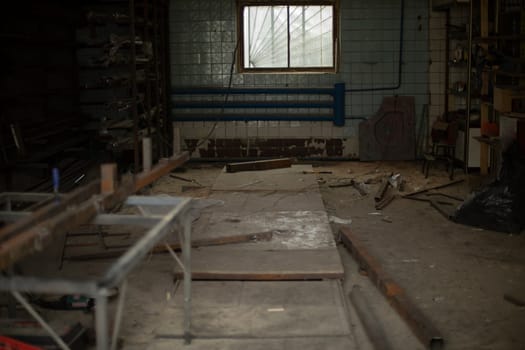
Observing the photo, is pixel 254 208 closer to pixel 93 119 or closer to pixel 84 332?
pixel 84 332

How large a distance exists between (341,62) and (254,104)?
1336 millimetres

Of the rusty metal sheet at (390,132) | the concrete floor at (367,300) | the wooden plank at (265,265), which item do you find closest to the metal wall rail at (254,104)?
the rusty metal sheet at (390,132)

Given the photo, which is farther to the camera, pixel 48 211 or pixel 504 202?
pixel 504 202

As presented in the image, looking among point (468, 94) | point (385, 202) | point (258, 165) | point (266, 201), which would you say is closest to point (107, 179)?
point (266, 201)

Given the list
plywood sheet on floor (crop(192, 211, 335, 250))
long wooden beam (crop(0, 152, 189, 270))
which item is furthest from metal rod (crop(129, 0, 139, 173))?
long wooden beam (crop(0, 152, 189, 270))

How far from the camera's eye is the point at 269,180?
716 cm

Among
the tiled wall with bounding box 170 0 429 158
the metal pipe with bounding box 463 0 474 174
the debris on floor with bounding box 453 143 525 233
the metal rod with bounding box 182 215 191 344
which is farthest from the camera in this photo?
the tiled wall with bounding box 170 0 429 158

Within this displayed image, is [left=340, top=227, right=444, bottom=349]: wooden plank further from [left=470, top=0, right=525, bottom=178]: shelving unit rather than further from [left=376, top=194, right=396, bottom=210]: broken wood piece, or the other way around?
[left=470, top=0, right=525, bottom=178]: shelving unit

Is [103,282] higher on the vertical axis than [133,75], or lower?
lower

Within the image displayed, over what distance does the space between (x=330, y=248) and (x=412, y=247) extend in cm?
87

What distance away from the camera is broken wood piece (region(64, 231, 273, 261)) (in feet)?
15.8

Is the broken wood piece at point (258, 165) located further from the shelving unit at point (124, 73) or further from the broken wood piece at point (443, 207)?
the broken wood piece at point (443, 207)

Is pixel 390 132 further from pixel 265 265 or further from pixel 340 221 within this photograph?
pixel 265 265

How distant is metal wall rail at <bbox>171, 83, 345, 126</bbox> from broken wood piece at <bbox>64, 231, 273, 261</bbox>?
4.21m
